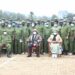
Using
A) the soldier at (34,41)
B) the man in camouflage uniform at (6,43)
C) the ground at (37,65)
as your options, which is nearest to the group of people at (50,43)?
the soldier at (34,41)

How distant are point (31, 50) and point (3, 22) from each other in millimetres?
2567

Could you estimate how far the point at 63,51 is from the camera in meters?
17.6

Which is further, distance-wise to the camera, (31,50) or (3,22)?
(3,22)

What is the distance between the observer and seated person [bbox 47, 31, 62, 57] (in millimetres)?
16562

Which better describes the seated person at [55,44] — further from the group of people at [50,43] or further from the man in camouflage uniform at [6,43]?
the man in camouflage uniform at [6,43]

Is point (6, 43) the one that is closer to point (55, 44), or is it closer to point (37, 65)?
point (55, 44)

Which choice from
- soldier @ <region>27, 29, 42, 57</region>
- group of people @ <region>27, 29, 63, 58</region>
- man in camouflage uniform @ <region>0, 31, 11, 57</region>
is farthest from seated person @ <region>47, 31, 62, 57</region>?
man in camouflage uniform @ <region>0, 31, 11, 57</region>

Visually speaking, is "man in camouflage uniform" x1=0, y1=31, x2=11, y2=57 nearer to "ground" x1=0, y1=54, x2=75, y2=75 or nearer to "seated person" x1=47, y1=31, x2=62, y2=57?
"ground" x1=0, y1=54, x2=75, y2=75

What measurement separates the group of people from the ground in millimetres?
314

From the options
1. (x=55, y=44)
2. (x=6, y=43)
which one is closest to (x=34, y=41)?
(x=55, y=44)

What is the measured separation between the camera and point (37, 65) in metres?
14.0

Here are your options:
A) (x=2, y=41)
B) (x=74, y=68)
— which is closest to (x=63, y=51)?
(x=2, y=41)

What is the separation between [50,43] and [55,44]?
31 cm

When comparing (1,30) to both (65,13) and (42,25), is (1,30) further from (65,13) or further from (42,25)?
(65,13)
